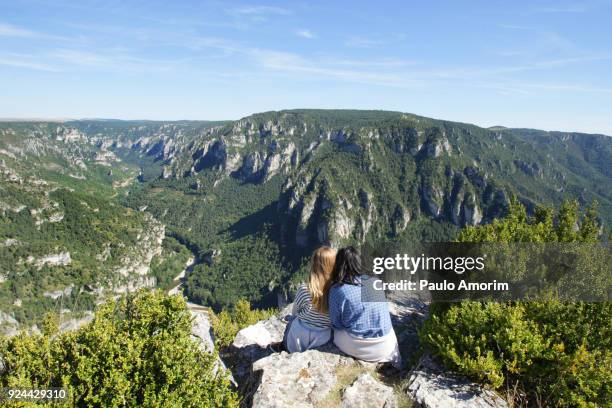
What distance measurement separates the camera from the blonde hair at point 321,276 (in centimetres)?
901

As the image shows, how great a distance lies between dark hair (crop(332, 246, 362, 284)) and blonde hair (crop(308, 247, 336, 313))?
17 centimetres

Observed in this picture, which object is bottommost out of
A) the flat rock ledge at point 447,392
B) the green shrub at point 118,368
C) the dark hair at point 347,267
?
the flat rock ledge at point 447,392

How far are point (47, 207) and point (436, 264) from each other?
190 metres

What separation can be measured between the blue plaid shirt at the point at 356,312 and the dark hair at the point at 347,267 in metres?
0.15

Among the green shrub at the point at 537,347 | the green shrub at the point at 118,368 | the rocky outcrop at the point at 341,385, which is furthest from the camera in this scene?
the rocky outcrop at the point at 341,385

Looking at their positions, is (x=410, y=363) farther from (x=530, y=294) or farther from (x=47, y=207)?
(x=47, y=207)

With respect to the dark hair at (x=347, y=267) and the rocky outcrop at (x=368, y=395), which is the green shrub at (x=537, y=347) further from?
the dark hair at (x=347, y=267)

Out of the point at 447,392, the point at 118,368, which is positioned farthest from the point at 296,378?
the point at 118,368

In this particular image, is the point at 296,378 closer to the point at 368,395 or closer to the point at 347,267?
the point at 368,395

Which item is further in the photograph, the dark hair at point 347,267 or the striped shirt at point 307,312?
the striped shirt at point 307,312

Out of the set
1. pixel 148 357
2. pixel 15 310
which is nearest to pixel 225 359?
pixel 148 357

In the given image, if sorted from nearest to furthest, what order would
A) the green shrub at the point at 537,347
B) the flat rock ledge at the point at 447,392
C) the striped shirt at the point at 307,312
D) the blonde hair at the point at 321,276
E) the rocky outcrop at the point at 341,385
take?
the green shrub at the point at 537,347
the flat rock ledge at the point at 447,392
the rocky outcrop at the point at 341,385
the blonde hair at the point at 321,276
the striped shirt at the point at 307,312

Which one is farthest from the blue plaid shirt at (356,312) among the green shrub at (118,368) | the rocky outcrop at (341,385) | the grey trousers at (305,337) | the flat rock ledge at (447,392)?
the green shrub at (118,368)

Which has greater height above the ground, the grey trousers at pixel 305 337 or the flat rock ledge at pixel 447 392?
the grey trousers at pixel 305 337
